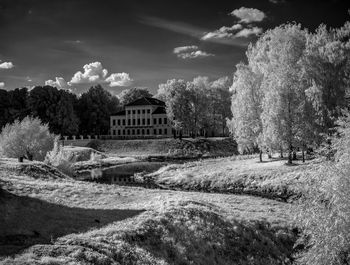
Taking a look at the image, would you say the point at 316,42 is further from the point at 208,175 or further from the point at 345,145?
the point at 345,145

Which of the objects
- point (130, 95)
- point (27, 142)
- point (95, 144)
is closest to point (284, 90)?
point (27, 142)

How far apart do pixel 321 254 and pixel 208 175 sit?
109 ft

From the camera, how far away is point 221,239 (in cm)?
2042

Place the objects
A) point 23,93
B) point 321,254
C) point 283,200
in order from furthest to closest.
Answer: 1. point 23,93
2. point 283,200
3. point 321,254

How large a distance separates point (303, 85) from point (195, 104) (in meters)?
61.0

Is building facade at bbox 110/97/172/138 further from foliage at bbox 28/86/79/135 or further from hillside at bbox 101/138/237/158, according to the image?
hillside at bbox 101/138/237/158

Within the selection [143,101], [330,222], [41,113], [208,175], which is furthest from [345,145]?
[143,101]

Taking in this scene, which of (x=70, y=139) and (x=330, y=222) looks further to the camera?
(x=70, y=139)

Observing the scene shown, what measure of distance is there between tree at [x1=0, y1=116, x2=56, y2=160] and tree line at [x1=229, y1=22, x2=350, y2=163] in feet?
97.3

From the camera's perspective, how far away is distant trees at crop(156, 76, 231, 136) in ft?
330

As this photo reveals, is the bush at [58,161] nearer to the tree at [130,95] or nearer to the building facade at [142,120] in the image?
the building facade at [142,120]

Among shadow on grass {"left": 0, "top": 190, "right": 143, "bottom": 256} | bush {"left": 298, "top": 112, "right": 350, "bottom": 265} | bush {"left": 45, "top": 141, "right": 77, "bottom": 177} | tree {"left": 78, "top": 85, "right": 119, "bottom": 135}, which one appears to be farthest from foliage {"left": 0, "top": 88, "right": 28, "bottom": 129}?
bush {"left": 298, "top": 112, "right": 350, "bottom": 265}

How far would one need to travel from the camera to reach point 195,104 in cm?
10281

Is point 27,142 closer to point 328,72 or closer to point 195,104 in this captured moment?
point 328,72
